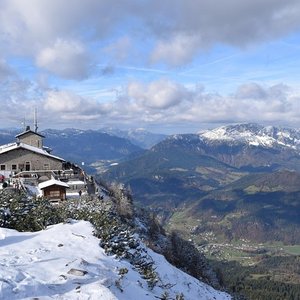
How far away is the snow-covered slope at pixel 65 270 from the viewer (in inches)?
652

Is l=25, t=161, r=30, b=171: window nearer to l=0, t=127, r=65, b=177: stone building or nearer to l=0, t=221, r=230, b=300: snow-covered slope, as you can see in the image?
l=0, t=127, r=65, b=177: stone building

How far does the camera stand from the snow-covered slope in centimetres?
1656

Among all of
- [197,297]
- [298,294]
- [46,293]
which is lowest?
[298,294]

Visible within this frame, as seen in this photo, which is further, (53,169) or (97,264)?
(53,169)

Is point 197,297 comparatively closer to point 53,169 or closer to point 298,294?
point 53,169

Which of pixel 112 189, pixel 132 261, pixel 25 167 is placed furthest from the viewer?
pixel 112 189

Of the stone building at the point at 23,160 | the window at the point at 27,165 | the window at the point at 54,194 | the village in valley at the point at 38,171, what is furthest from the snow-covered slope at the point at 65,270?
the window at the point at 27,165

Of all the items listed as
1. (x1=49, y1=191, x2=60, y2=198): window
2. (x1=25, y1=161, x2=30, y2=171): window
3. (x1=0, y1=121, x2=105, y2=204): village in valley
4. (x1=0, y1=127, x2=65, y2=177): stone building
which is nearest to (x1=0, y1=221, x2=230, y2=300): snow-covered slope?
(x1=49, y1=191, x2=60, y2=198): window

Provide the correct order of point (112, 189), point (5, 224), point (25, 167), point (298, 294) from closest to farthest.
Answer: point (5, 224) < point (25, 167) < point (112, 189) < point (298, 294)

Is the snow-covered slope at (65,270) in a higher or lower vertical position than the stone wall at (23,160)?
lower

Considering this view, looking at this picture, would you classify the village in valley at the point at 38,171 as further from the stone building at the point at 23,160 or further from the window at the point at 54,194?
the window at the point at 54,194

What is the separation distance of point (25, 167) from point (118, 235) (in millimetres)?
38703

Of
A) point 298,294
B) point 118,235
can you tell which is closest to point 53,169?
point 118,235

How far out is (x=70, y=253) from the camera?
22125mm
